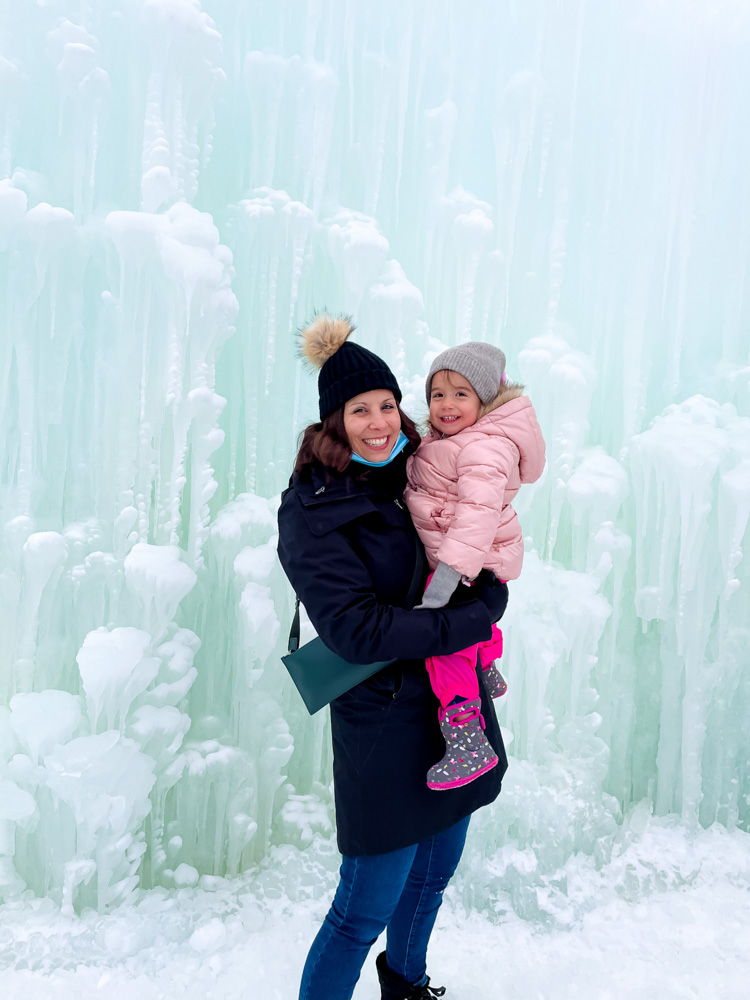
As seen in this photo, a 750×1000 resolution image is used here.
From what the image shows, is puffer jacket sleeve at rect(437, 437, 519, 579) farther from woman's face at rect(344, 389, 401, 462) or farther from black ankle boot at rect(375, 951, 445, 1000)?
black ankle boot at rect(375, 951, 445, 1000)

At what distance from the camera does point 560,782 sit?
247 centimetres

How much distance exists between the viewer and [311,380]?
2.40 m

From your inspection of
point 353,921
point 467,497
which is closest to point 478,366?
point 467,497

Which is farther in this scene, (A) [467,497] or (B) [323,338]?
(B) [323,338]

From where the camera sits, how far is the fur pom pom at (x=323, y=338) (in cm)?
133

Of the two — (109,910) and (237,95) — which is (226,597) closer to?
(109,910)

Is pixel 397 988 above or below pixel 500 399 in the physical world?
below

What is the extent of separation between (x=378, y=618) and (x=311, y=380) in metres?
1.42

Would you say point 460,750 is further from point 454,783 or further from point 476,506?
point 476,506

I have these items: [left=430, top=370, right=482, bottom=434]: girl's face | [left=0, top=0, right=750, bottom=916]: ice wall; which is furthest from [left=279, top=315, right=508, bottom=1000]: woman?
[left=0, top=0, right=750, bottom=916]: ice wall

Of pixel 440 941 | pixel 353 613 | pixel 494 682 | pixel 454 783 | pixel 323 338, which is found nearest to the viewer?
pixel 353 613

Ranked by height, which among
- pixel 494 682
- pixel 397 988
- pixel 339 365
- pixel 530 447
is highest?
pixel 339 365

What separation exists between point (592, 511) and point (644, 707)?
33.4 inches

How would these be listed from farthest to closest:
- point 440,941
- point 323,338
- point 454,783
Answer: point 440,941, point 323,338, point 454,783
